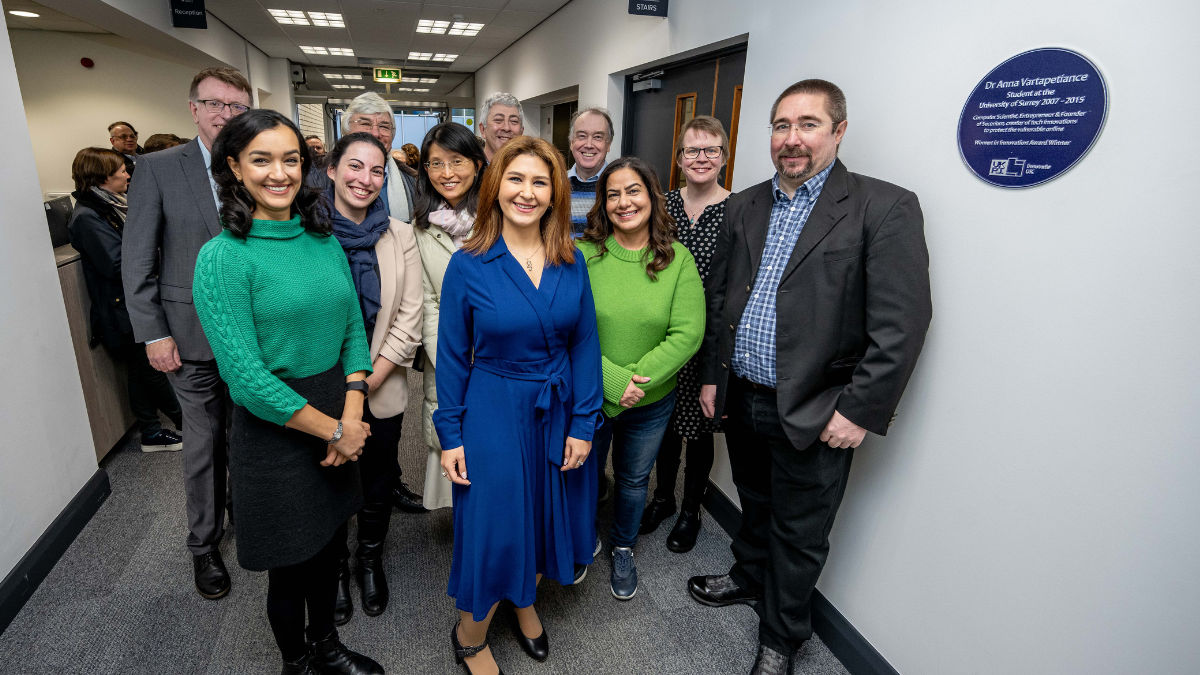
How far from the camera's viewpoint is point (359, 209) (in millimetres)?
2016

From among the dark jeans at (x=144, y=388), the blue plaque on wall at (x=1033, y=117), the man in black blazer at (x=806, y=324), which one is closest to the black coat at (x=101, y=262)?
the dark jeans at (x=144, y=388)

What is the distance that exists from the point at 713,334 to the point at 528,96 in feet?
21.8

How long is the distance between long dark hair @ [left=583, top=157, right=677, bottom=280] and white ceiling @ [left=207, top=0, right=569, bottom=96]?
498 cm

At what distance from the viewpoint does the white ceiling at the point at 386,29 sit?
6.27 meters

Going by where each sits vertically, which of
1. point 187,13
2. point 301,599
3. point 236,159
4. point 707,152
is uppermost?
point 187,13

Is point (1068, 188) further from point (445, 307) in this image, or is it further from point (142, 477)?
Answer: point (142, 477)

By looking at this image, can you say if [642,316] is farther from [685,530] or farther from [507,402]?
[685,530]

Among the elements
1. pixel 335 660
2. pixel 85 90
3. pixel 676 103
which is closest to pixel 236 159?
pixel 335 660

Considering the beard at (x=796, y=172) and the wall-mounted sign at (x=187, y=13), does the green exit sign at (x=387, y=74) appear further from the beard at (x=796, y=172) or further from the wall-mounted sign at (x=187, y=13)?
the beard at (x=796, y=172)

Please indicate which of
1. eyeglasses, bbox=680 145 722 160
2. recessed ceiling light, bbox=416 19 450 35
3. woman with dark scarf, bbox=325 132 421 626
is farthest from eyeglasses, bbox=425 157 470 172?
recessed ceiling light, bbox=416 19 450 35

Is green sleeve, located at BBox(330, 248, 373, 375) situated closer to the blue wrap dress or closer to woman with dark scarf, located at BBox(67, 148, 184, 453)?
the blue wrap dress

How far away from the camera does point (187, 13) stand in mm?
5410

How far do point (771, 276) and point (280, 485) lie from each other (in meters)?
1.54

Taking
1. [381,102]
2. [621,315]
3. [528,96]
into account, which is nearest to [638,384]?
[621,315]
